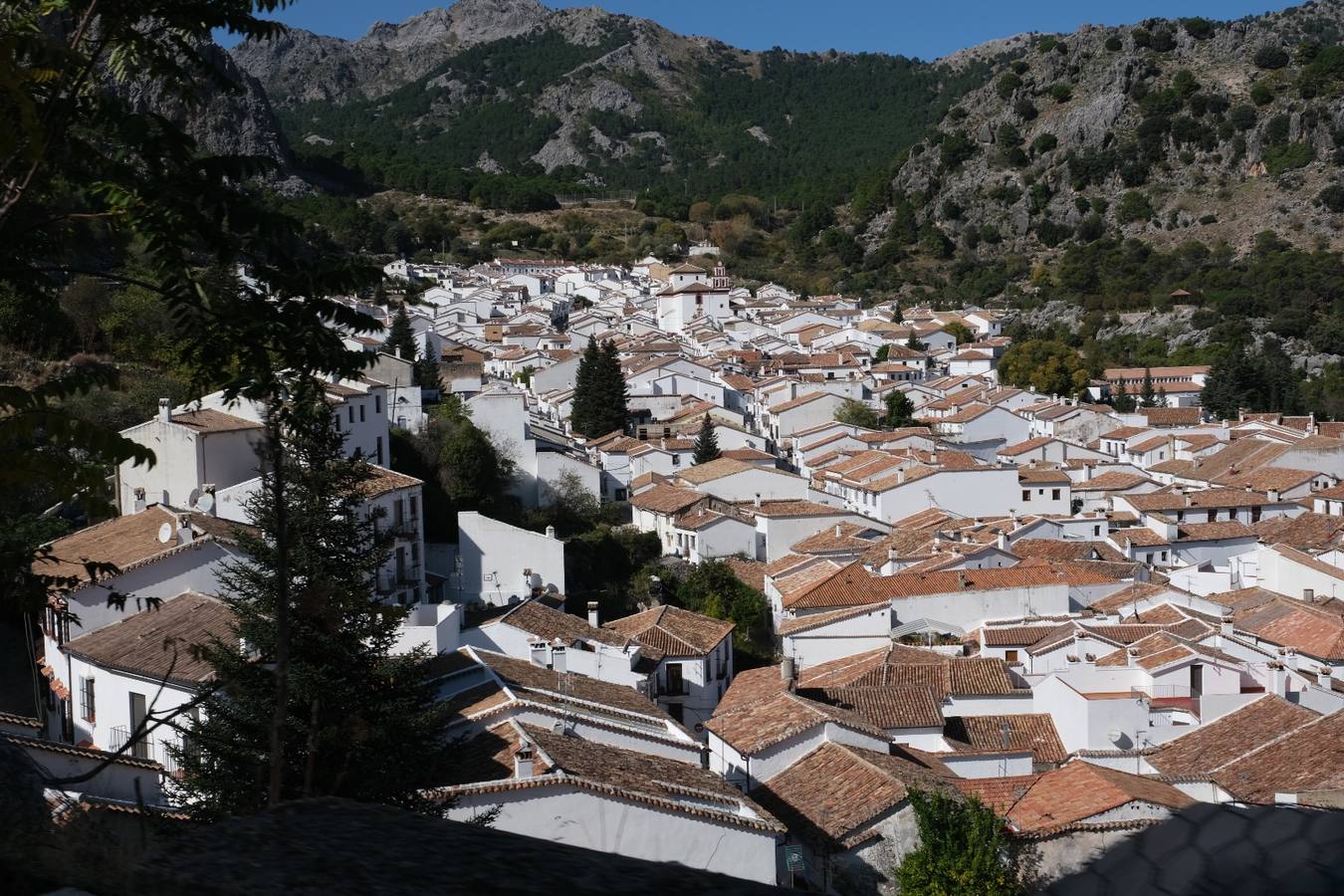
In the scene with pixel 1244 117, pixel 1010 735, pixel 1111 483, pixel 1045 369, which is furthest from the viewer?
pixel 1244 117

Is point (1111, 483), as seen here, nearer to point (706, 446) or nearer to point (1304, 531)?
point (1304, 531)

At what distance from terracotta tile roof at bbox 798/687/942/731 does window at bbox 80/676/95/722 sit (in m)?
8.76

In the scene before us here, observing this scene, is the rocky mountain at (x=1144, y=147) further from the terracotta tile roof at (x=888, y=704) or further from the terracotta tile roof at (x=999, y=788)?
the terracotta tile roof at (x=999, y=788)

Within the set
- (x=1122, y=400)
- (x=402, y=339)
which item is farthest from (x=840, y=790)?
(x=1122, y=400)

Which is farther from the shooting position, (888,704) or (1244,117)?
(1244,117)

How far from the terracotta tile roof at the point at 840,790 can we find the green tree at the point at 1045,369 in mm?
38853

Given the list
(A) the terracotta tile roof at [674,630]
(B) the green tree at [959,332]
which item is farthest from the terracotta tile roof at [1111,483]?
(B) the green tree at [959,332]

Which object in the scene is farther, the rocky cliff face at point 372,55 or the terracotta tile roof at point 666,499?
the rocky cliff face at point 372,55

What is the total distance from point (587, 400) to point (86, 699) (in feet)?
83.6

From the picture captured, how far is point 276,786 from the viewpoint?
337 centimetres

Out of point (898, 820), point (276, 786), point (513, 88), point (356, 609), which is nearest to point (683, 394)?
point (898, 820)

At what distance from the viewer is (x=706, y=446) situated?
33.7 meters

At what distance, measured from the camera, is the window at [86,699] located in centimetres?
1166

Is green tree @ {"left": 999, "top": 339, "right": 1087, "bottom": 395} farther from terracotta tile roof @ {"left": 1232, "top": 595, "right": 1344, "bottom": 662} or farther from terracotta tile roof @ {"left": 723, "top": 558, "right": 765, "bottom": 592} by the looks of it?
terracotta tile roof @ {"left": 1232, "top": 595, "right": 1344, "bottom": 662}
